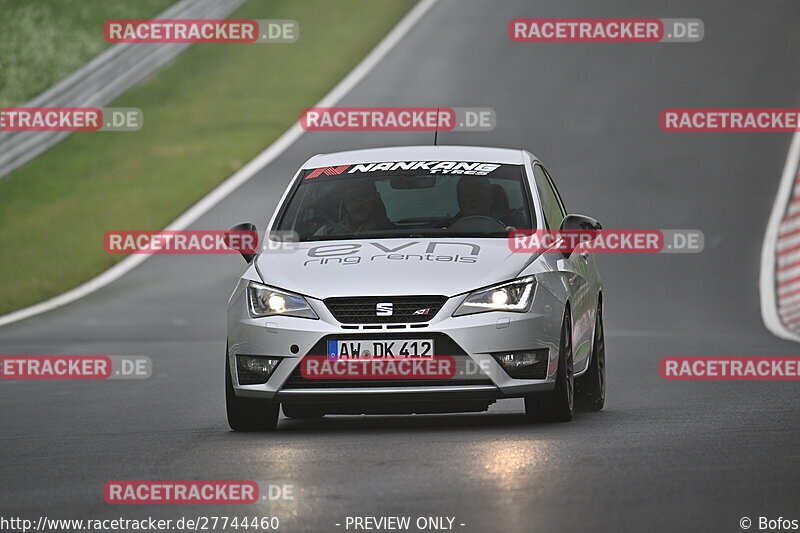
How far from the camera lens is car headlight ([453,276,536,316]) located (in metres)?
9.89

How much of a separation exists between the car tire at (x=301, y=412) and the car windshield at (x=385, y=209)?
3.64ft

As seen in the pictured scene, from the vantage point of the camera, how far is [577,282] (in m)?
11.1

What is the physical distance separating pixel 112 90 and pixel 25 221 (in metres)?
6.87

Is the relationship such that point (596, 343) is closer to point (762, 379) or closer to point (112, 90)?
point (762, 379)

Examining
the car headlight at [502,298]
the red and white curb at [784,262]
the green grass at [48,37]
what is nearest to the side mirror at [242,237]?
the car headlight at [502,298]

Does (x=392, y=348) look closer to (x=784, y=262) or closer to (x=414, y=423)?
(x=414, y=423)

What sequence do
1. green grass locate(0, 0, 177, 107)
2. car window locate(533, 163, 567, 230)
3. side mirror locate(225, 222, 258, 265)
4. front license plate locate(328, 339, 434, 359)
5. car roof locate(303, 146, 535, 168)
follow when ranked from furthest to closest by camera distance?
green grass locate(0, 0, 177, 107), car roof locate(303, 146, 535, 168), car window locate(533, 163, 567, 230), side mirror locate(225, 222, 258, 265), front license plate locate(328, 339, 434, 359)

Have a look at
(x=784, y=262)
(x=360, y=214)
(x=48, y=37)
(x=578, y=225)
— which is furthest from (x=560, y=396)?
(x=48, y=37)

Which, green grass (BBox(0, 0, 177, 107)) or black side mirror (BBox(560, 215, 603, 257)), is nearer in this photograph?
black side mirror (BBox(560, 215, 603, 257))

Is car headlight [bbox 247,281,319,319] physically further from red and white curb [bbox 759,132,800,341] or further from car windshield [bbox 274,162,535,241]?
red and white curb [bbox 759,132,800,341]

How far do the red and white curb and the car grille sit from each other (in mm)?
9680

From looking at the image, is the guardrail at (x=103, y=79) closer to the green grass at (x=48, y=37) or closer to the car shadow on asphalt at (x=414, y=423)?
the green grass at (x=48, y=37)

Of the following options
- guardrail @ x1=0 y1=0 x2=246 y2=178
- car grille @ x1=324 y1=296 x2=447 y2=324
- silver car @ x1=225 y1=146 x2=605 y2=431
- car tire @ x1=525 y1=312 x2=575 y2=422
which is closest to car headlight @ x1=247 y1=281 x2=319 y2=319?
silver car @ x1=225 y1=146 x2=605 y2=431

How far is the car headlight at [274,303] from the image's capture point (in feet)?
32.7
